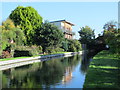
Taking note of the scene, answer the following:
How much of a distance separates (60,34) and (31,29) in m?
6.30

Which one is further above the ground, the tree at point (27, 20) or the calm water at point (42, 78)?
the tree at point (27, 20)

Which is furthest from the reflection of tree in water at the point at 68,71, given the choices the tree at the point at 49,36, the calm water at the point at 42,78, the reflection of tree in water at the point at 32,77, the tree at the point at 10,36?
the tree at the point at 49,36

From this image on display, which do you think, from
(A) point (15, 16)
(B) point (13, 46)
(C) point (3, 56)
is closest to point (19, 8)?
(A) point (15, 16)

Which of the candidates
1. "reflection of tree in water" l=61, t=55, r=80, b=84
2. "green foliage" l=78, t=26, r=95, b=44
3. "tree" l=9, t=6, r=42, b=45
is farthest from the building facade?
"reflection of tree in water" l=61, t=55, r=80, b=84

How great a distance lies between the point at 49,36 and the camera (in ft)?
87.9

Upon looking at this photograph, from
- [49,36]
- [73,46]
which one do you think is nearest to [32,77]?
[49,36]

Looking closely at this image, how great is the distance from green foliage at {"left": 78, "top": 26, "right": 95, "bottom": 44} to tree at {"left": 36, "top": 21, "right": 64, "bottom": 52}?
25438mm

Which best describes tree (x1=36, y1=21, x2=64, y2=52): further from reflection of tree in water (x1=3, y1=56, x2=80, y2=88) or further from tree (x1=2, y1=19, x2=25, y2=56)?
reflection of tree in water (x1=3, y1=56, x2=80, y2=88)

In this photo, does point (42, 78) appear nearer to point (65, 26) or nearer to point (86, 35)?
point (65, 26)

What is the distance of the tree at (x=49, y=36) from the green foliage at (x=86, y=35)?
25438 millimetres

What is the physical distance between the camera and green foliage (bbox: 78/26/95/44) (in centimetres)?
5188

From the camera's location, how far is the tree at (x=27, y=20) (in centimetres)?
2938

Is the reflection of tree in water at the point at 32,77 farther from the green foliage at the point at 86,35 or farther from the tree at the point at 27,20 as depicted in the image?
the green foliage at the point at 86,35

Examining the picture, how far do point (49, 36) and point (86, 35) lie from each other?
93.5ft
